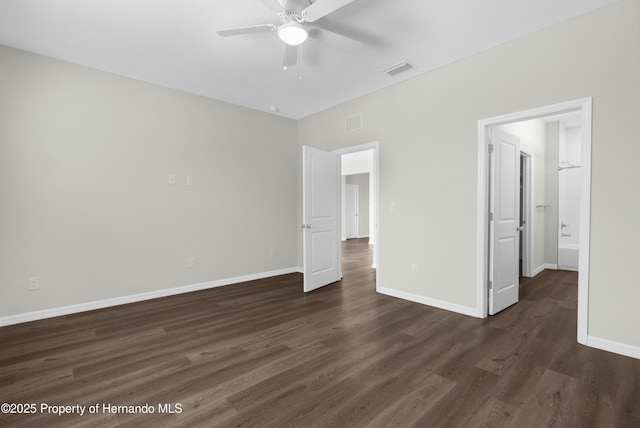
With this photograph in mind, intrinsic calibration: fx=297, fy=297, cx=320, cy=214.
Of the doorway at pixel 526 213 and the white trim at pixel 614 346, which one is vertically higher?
the doorway at pixel 526 213

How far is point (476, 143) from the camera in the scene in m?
3.26

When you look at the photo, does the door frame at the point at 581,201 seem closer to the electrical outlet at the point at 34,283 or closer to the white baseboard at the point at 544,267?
the white baseboard at the point at 544,267

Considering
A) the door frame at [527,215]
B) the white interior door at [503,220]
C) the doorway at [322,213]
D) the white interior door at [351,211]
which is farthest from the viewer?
the white interior door at [351,211]

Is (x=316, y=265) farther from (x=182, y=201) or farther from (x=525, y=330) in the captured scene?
(x=525, y=330)

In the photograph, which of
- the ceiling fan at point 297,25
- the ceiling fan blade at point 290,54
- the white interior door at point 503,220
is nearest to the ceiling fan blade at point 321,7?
the ceiling fan at point 297,25

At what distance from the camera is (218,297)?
4.07 meters

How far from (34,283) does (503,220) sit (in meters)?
5.30

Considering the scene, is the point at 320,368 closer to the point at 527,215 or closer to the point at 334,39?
the point at 334,39

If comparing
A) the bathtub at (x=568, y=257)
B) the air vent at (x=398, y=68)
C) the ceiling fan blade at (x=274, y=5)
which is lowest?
the bathtub at (x=568, y=257)

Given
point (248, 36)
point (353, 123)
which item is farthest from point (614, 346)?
point (248, 36)

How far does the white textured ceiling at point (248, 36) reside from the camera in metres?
2.48

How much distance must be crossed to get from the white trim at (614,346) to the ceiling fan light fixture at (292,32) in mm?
3542

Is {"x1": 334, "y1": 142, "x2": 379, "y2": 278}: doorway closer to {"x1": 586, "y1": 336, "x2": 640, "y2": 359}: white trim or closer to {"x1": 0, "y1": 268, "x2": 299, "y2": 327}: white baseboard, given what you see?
{"x1": 0, "y1": 268, "x2": 299, "y2": 327}: white baseboard

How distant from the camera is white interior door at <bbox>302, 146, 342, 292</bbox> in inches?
169
